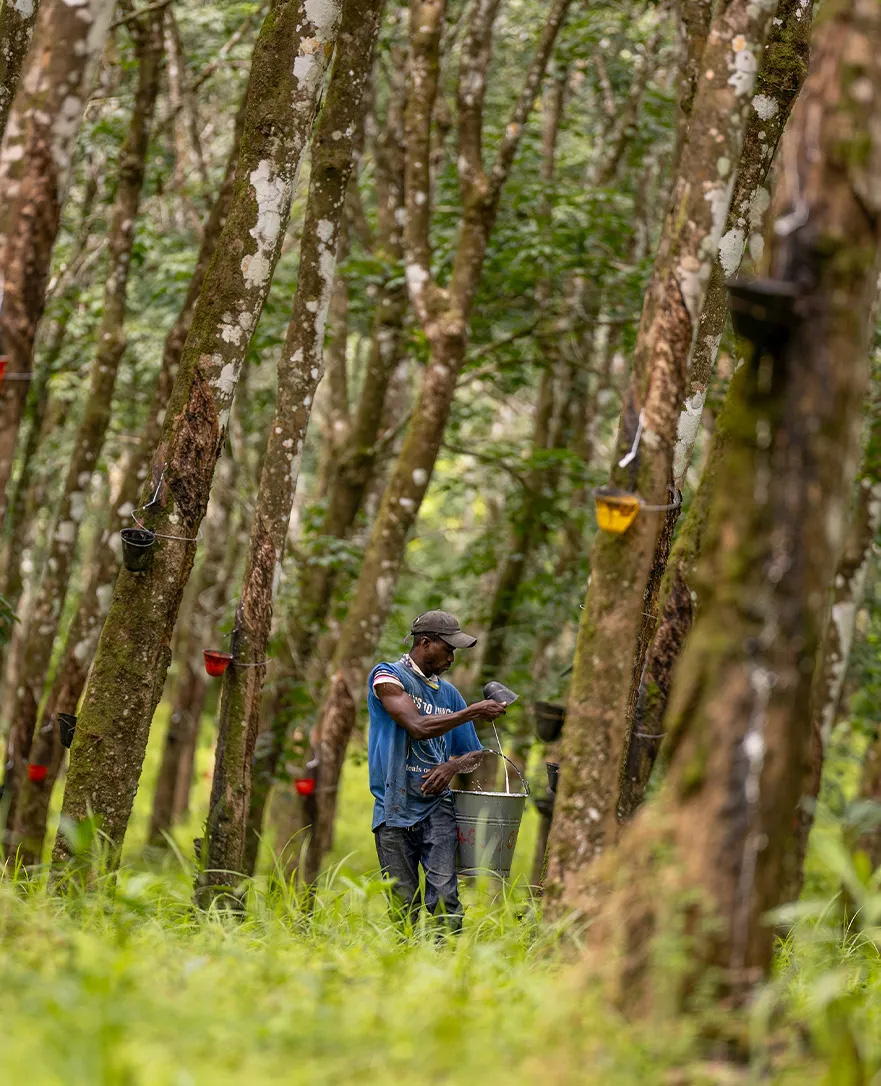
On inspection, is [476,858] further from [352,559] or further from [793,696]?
[352,559]

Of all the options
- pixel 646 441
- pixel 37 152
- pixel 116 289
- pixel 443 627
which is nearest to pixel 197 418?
pixel 443 627

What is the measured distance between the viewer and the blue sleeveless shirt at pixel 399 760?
5.85 meters

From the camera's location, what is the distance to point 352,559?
33.7 feet

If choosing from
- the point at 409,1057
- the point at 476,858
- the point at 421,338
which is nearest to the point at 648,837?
the point at 409,1057

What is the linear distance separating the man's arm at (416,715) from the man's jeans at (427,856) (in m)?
0.46

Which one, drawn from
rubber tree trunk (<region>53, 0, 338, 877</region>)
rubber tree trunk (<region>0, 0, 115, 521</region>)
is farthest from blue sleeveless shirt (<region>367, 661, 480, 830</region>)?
rubber tree trunk (<region>0, 0, 115, 521</region>)

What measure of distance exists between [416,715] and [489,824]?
23.4 inches

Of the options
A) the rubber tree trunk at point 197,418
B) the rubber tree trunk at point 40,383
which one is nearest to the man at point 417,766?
the rubber tree trunk at point 197,418

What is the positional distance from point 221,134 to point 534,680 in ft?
28.1

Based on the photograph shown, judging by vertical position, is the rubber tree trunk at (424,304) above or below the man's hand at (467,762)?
above

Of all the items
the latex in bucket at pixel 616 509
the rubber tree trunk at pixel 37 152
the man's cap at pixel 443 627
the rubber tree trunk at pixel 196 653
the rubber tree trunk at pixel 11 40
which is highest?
the rubber tree trunk at pixel 11 40

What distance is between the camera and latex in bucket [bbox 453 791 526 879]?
5562 millimetres

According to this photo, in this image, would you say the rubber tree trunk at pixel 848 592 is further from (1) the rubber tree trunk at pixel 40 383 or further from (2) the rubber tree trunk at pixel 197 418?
(1) the rubber tree trunk at pixel 40 383

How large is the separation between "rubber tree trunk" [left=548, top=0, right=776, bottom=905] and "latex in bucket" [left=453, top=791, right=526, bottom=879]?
168 centimetres
